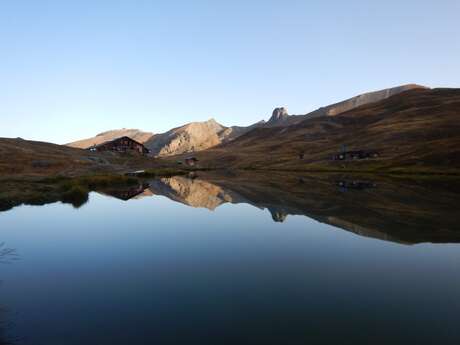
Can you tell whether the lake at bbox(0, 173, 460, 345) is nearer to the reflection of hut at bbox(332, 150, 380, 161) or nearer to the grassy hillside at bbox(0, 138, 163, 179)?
the grassy hillside at bbox(0, 138, 163, 179)

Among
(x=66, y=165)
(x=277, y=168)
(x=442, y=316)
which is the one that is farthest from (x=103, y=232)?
(x=277, y=168)

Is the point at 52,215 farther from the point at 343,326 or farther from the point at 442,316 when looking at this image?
the point at 442,316

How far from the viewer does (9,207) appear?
169 ft

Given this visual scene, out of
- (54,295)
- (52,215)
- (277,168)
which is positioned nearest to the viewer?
(54,295)

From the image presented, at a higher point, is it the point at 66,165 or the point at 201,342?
the point at 66,165

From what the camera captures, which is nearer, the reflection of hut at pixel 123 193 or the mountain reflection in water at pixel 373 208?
the mountain reflection in water at pixel 373 208

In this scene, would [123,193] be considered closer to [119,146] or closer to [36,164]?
[36,164]

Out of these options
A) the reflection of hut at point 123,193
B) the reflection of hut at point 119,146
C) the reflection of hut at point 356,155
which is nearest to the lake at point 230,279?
the reflection of hut at point 123,193

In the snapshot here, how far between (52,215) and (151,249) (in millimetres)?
23128

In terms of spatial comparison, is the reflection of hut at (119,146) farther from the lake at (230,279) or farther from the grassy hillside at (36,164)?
the lake at (230,279)

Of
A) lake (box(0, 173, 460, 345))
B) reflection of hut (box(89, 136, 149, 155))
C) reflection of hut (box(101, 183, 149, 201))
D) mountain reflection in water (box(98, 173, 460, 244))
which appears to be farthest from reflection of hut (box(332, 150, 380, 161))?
lake (box(0, 173, 460, 345))

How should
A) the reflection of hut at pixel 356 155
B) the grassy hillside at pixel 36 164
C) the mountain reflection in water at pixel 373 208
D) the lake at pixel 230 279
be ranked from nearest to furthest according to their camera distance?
the lake at pixel 230 279 → the mountain reflection in water at pixel 373 208 → the grassy hillside at pixel 36 164 → the reflection of hut at pixel 356 155

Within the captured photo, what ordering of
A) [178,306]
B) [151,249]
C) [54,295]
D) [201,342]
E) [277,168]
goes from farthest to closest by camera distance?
[277,168] → [151,249] → [54,295] → [178,306] → [201,342]

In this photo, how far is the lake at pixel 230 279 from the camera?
52.7ft
